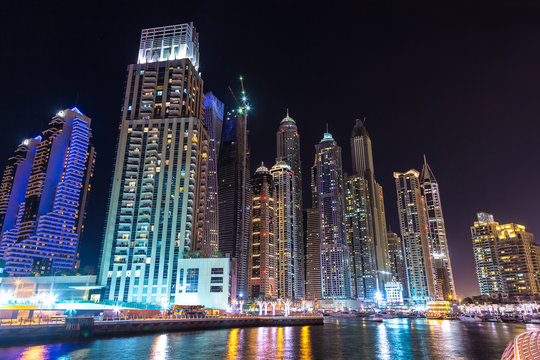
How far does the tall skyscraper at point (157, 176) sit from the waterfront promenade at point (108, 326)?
28.3m

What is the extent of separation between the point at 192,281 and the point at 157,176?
50.6m

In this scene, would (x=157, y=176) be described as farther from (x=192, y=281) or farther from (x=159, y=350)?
(x=159, y=350)

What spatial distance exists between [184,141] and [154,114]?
22.3m

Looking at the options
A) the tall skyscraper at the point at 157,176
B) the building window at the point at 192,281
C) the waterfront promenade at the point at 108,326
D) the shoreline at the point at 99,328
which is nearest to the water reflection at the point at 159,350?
the shoreline at the point at 99,328

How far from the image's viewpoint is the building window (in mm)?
143500

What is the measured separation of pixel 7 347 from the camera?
61.7 metres

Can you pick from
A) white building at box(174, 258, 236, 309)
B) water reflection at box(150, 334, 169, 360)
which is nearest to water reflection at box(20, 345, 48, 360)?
water reflection at box(150, 334, 169, 360)

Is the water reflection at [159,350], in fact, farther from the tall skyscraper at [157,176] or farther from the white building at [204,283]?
the tall skyscraper at [157,176]

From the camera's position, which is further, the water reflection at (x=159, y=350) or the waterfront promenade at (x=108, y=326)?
the waterfront promenade at (x=108, y=326)

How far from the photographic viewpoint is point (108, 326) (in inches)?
3401

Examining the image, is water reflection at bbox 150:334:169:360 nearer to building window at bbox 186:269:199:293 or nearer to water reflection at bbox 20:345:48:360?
water reflection at bbox 20:345:48:360

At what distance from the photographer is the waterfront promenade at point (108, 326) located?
6812 cm

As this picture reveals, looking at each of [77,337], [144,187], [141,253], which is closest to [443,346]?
[77,337]

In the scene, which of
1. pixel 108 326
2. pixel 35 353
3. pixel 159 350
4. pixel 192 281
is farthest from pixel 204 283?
pixel 35 353
